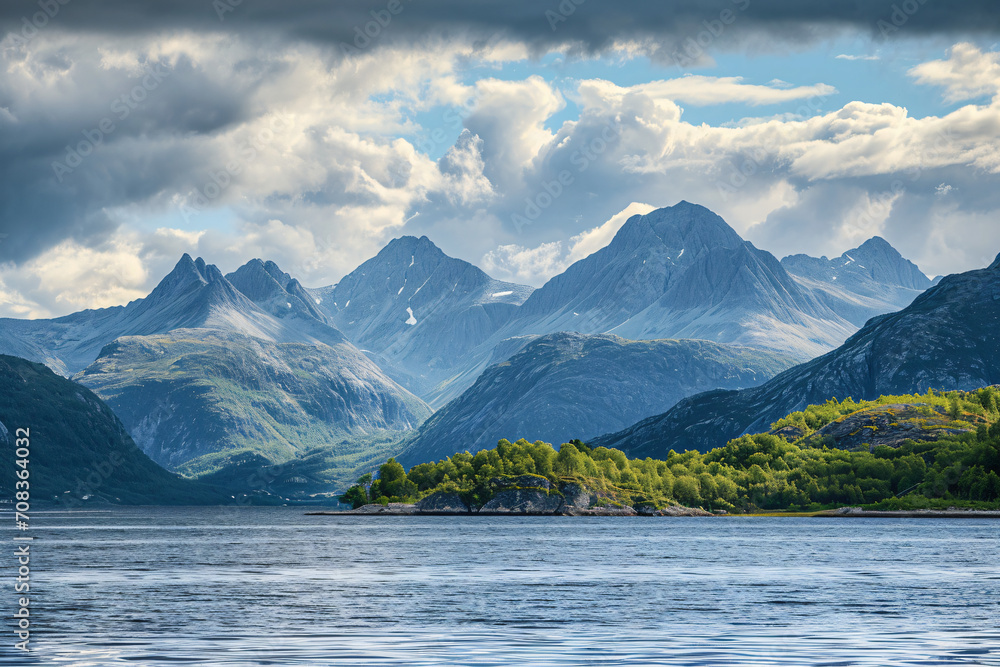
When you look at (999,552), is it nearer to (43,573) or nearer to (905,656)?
(905,656)

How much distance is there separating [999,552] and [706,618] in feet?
353

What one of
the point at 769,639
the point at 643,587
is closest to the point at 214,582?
the point at 643,587

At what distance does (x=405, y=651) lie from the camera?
217 feet

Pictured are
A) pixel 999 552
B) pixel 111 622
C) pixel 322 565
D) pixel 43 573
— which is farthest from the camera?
pixel 999 552

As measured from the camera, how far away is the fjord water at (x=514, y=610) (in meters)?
64.5

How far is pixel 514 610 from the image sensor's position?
3578 inches

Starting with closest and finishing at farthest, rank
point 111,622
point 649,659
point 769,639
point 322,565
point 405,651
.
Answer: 1. point 649,659
2. point 405,651
3. point 769,639
4. point 111,622
5. point 322,565

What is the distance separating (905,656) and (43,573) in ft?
342

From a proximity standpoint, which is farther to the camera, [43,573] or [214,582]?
[43,573]

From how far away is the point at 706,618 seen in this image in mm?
84312

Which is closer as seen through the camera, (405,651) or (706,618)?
(405,651)

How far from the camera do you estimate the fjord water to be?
212 feet

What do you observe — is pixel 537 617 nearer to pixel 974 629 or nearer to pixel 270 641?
pixel 270 641

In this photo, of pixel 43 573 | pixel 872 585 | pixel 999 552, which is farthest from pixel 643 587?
pixel 999 552
